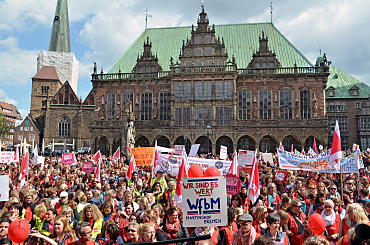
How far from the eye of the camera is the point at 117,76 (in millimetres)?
42531

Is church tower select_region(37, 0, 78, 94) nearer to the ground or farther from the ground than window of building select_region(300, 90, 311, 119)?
farther from the ground

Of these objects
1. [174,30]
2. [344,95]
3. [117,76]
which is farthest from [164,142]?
[344,95]

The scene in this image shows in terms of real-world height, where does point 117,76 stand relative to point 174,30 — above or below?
below

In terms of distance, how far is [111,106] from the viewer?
41500mm

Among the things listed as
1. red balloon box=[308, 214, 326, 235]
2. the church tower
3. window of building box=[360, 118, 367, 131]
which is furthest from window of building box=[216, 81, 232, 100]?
the church tower

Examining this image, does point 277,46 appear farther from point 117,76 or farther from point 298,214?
point 298,214

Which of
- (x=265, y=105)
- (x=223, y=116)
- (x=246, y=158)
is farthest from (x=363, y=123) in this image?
(x=246, y=158)

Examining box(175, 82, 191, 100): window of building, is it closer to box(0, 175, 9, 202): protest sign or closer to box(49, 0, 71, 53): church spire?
box(0, 175, 9, 202): protest sign

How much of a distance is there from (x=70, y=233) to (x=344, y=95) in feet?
165

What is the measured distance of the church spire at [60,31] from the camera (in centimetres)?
7531

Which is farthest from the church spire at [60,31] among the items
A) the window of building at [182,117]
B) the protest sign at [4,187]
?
the protest sign at [4,187]

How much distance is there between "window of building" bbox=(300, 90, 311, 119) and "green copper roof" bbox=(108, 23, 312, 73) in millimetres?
4607

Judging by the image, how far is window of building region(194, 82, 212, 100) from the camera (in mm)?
38688

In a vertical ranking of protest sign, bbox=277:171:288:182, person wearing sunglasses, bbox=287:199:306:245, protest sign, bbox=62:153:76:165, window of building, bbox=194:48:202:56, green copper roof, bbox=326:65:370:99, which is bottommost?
person wearing sunglasses, bbox=287:199:306:245
